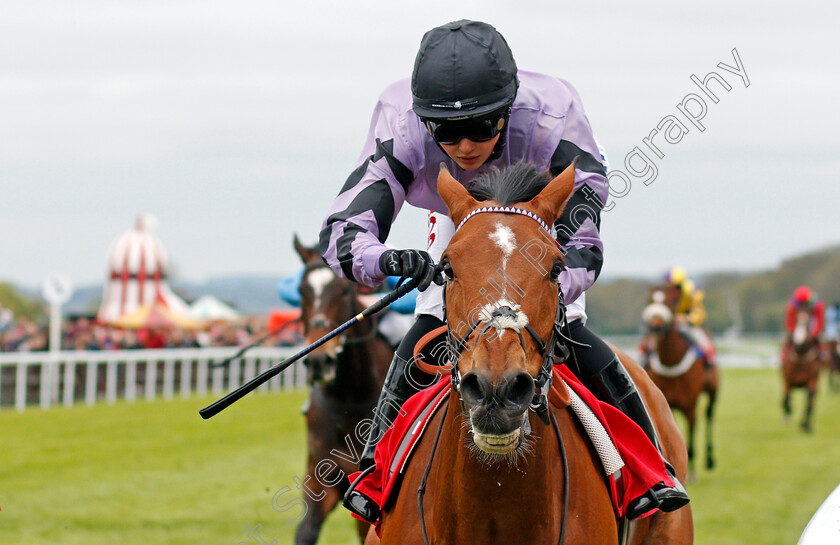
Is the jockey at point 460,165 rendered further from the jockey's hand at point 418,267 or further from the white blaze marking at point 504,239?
the white blaze marking at point 504,239

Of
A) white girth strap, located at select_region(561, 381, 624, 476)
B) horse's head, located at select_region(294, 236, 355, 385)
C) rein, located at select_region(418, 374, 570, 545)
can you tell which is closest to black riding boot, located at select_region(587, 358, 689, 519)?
white girth strap, located at select_region(561, 381, 624, 476)

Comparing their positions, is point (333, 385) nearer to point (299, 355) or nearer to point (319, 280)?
point (319, 280)

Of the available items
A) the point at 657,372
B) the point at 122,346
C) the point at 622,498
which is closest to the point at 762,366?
the point at 122,346

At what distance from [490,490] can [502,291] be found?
0.65 metres

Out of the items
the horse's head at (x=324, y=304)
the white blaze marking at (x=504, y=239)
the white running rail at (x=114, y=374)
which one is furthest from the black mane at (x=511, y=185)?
the white running rail at (x=114, y=374)

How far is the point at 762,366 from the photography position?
43156 mm

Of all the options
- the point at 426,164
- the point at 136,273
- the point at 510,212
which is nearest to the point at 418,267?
the point at 510,212

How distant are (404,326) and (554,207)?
155 inches

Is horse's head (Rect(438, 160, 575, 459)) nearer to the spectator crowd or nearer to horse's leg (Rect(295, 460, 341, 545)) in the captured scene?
horse's leg (Rect(295, 460, 341, 545))

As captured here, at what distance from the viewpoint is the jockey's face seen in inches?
126

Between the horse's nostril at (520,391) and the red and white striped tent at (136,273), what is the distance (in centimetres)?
3572

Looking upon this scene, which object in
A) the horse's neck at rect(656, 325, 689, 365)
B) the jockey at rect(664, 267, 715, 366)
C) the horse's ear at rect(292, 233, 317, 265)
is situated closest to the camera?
the horse's ear at rect(292, 233, 317, 265)

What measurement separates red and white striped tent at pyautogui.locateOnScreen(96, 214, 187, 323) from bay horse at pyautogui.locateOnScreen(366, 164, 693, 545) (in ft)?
115

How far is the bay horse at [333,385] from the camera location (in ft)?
18.6
